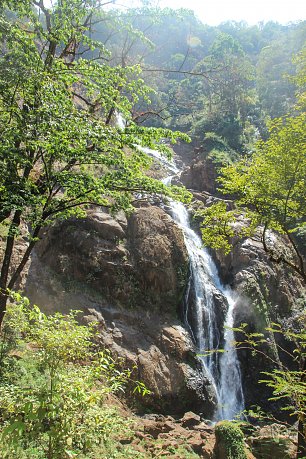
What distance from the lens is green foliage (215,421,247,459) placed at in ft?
29.9

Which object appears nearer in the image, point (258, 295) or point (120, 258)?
point (120, 258)

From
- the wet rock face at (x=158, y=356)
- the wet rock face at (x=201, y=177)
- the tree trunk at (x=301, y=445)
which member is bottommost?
the tree trunk at (x=301, y=445)

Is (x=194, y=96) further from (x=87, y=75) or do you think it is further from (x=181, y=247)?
(x=87, y=75)

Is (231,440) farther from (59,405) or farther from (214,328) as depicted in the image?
Result: (59,405)

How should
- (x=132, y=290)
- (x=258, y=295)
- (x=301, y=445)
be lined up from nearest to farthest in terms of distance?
(x=301, y=445), (x=132, y=290), (x=258, y=295)

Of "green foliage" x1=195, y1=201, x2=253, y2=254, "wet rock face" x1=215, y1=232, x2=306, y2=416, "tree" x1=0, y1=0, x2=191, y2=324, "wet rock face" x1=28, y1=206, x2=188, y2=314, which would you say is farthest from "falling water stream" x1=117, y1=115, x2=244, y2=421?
"tree" x1=0, y1=0, x2=191, y2=324

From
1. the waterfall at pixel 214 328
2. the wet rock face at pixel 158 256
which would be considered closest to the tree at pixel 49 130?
the waterfall at pixel 214 328

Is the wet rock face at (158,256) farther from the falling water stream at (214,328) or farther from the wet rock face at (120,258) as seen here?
the falling water stream at (214,328)

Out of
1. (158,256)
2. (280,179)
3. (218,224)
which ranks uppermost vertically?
(158,256)

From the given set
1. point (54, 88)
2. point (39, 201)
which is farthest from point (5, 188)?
point (54, 88)

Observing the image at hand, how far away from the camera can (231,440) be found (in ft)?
30.5

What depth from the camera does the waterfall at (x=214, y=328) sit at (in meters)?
14.9

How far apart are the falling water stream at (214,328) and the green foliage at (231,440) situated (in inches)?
164

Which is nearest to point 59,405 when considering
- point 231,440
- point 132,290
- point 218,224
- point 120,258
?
point 218,224
